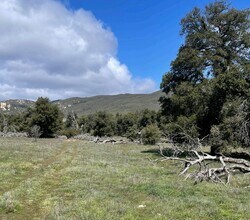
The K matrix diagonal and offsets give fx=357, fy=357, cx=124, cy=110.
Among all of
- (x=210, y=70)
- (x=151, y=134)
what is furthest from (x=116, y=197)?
(x=151, y=134)

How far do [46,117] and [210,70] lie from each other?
68.4 metres

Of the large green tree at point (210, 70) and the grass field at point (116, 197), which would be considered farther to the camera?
the large green tree at point (210, 70)

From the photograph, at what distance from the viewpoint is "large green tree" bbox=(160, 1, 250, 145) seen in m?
40.5

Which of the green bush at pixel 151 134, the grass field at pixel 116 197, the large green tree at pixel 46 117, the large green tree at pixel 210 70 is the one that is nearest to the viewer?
the grass field at pixel 116 197

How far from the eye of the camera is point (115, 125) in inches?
5310

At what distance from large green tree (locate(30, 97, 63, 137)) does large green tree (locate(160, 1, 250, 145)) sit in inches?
2385

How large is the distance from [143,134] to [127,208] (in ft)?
227

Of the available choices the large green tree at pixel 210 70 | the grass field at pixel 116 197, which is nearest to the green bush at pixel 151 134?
the large green tree at pixel 210 70

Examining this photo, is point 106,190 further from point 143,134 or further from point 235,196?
point 143,134

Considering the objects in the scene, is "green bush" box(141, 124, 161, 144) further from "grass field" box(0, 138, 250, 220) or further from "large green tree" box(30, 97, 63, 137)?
"grass field" box(0, 138, 250, 220)

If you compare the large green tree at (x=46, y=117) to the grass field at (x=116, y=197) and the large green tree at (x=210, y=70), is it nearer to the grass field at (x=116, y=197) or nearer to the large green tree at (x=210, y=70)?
the large green tree at (x=210, y=70)

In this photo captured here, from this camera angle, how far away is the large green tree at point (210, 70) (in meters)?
40.5

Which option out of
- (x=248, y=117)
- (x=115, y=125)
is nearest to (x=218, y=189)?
(x=248, y=117)

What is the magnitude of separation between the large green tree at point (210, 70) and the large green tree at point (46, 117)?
6058 centimetres
